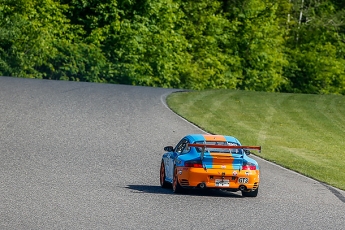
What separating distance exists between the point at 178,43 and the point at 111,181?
125ft

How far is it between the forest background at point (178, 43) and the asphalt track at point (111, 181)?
596 inches

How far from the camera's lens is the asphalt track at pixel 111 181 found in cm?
1365

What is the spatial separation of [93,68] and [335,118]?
15993 mm

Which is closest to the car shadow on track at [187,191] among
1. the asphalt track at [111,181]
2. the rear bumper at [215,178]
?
the asphalt track at [111,181]

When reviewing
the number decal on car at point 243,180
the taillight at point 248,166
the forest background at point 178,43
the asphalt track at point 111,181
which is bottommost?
the forest background at point 178,43

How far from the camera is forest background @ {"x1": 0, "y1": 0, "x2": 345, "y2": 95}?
48.2m

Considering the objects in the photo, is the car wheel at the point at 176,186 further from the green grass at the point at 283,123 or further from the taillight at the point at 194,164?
the green grass at the point at 283,123

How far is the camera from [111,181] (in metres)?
18.0

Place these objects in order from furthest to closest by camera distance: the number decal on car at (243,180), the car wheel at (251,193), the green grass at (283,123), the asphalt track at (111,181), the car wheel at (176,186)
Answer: the green grass at (283,123) < the car wheel at (251,193) < the car wheel at (176,186) < the number decal on car at (243,180) < the asphalt track at (111,181)

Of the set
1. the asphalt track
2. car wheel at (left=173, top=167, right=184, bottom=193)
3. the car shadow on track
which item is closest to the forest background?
the asphalt track

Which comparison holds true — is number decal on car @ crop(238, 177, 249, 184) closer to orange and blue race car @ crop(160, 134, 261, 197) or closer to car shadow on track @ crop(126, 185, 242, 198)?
orange and blue race car @ crop(160, 134, 261, 197)

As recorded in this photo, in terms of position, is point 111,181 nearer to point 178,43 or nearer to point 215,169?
point 215,169

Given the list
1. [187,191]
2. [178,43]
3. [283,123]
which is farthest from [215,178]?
[178,43]

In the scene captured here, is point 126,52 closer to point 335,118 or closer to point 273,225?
point 335,118
